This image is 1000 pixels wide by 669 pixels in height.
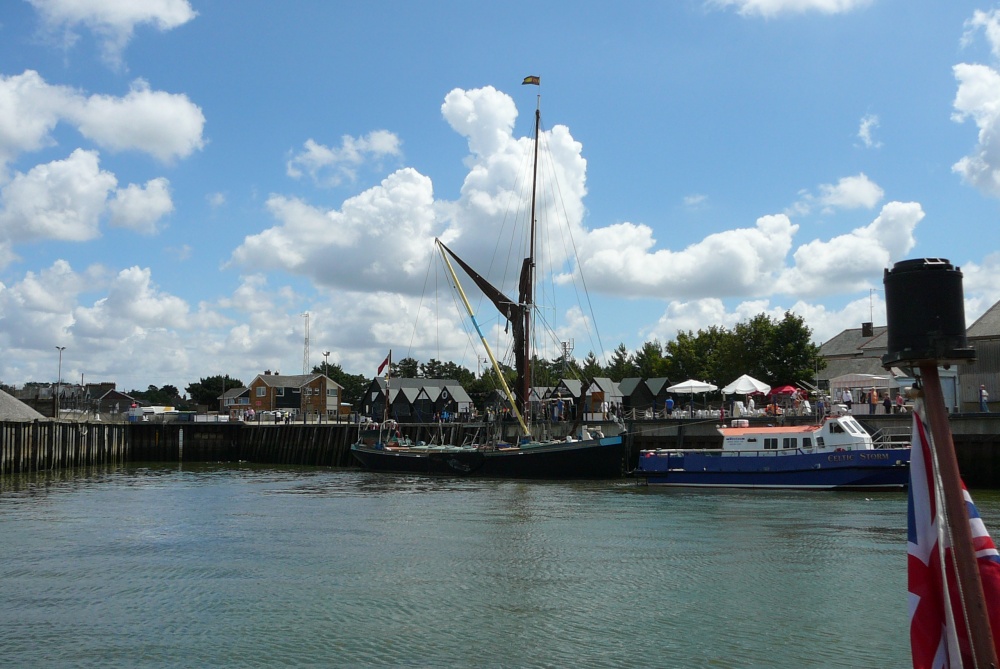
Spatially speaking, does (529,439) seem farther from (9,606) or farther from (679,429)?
(9,606)

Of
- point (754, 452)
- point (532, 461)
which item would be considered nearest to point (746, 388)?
point (532, 461)

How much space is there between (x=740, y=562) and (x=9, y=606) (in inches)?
667

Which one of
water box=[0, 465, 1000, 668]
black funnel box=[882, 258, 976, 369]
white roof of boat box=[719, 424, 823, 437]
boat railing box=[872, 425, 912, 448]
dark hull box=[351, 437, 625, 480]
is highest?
black funnel box=[882, 258, 976, 369]

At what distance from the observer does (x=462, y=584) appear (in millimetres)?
20109

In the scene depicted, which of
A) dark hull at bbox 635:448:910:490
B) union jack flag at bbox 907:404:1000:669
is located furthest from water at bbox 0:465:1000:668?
union jack flag at bbox 907:404:1000:669

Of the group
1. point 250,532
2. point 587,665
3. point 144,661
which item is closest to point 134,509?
point 250,532

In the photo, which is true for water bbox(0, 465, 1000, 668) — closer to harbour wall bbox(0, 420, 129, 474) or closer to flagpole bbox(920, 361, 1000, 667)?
flagpole bbox(920, 361, 1000, 667)

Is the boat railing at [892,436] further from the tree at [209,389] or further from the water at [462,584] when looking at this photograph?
the tree at [209,389]

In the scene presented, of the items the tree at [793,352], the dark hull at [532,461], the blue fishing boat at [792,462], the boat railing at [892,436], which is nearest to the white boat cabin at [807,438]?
the blue fishing boat at [792,462]

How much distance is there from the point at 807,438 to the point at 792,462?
4.57 ft

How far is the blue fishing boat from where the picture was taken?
3906 centimetres

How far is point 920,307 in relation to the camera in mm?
5555

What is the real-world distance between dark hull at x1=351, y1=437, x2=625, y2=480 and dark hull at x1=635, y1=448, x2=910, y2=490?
4.88 meters

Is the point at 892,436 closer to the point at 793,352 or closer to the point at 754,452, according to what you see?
the point at 754,452
